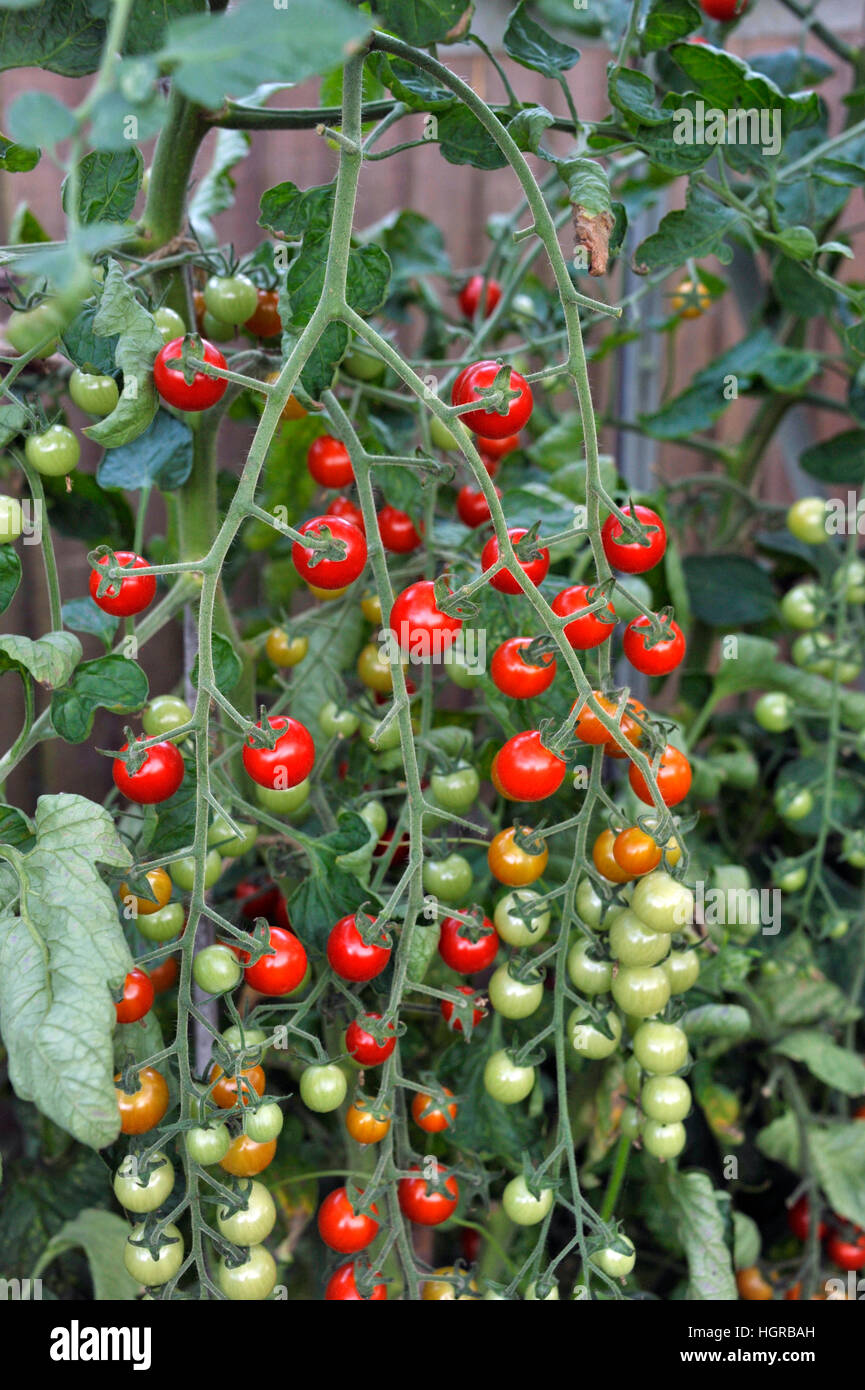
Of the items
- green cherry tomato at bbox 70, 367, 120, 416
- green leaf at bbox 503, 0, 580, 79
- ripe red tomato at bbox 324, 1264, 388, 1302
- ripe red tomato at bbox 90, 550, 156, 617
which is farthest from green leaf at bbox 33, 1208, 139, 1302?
green leaf at bbox 503, 0, 580, 79

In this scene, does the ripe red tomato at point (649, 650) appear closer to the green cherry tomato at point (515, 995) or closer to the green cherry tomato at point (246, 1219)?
the green cherry tomato at point (515, 995)

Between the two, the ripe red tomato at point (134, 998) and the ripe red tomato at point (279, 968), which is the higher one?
the ripe red tomato at point (279, 968)

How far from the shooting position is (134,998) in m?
0.50

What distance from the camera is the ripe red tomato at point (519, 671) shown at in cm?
50

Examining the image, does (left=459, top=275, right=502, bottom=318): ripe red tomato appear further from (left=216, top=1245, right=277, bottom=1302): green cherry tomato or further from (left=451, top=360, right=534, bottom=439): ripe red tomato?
(left=216, top=1245, right=277, bottom=1302): green cherry tomato

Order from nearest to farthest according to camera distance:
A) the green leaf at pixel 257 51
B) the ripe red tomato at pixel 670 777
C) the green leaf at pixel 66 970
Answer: the green leaf at pixel 257 51, the green leaf at pixel 66 970, the ripe red tomato at pixel 670 777

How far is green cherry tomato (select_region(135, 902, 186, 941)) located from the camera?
54 centimetres

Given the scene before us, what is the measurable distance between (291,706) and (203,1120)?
0.34 m

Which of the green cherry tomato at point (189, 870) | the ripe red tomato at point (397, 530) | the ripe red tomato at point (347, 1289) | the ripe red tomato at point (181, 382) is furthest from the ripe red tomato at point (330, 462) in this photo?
the ripe red tomato at point (347, 1289)

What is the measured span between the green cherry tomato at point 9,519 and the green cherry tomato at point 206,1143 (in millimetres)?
298

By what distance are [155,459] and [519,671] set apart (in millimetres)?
253

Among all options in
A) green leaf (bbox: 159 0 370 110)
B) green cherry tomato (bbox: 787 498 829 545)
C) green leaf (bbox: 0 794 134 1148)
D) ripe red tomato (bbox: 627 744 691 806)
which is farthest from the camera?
green cherry tomato (bbox: 787 498 829 545)

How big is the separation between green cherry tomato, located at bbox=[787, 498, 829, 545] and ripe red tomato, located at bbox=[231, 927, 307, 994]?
0.60m
